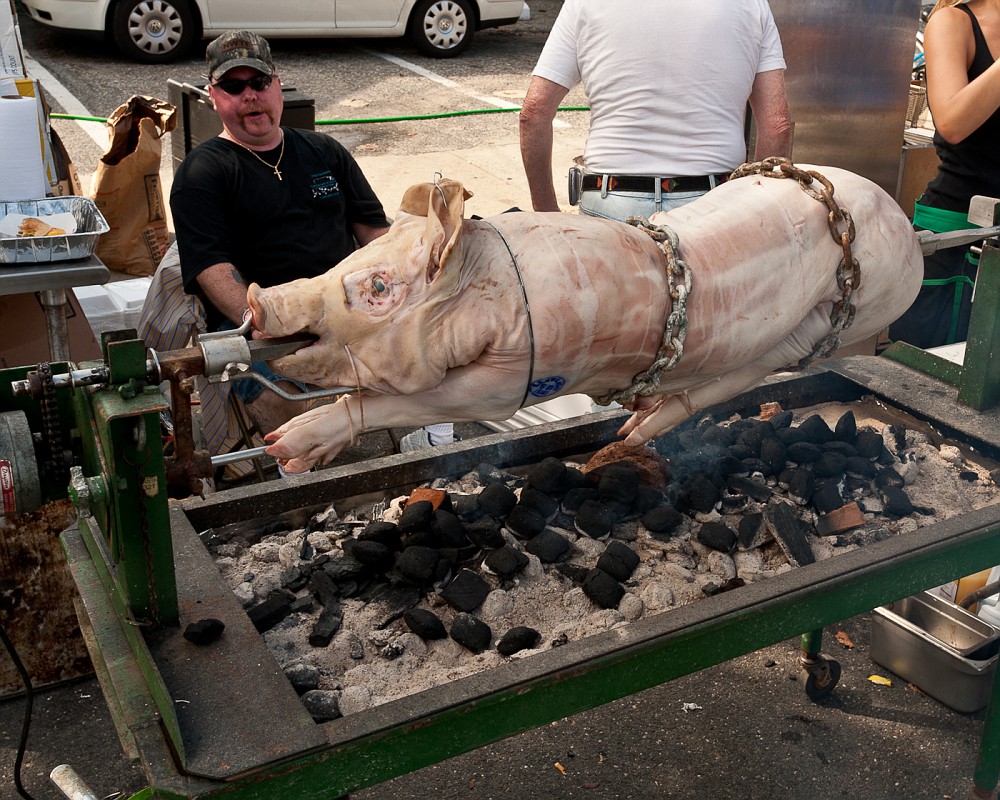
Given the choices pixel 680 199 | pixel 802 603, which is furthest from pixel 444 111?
pixel 802 603

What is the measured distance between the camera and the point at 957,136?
12.9 feet

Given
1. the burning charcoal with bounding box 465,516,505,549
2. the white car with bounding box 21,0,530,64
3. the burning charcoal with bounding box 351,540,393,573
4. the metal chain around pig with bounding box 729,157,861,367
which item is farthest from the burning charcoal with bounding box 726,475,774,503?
the white car with bounding box 21,0,530,64

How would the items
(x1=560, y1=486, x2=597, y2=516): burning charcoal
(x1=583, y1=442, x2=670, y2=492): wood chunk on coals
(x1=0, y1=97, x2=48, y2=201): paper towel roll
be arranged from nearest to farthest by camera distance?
(x1=560, y1=486, x2=597, y2=516): burning charcoal
(x1=583, y1=442, x2=670, y2=492): wood chunk on coals
(x1=0, y1=97, x2=48, y2=201): paper towel roll

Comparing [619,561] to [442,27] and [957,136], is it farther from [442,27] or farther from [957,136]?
[442,27]

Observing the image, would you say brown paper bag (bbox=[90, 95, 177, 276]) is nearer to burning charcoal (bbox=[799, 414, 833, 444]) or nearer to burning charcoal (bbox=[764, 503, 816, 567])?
burning charcoal (bbox=[799, 414, 833, 444])

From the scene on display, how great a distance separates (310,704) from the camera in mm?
2283

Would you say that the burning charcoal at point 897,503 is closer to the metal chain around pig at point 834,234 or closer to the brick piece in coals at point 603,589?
the metal chain around pig at point 834,234

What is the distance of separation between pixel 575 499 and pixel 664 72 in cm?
177

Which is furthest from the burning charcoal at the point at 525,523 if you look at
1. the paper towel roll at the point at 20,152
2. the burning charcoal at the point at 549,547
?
the paper towel roll at the point at 20,152

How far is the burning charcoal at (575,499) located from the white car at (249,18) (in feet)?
32.2

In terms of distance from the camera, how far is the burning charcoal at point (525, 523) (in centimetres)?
296

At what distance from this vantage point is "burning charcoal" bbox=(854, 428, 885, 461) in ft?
10.9

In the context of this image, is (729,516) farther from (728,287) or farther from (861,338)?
(728,287)

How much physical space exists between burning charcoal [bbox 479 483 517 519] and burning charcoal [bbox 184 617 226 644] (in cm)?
100
